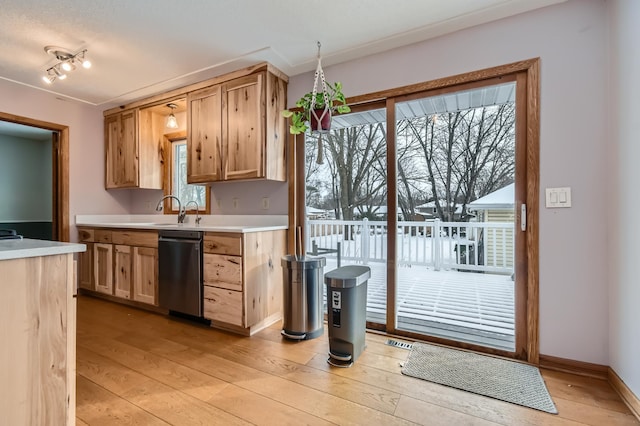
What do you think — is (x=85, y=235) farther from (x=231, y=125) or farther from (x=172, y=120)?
(x=231, y=125)

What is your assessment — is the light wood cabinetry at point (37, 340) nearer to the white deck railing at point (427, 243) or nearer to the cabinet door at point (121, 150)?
the white deck railing at point (427, 243)

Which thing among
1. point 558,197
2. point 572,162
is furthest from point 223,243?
point 572,162

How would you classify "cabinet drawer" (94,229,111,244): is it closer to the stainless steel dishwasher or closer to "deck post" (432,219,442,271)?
the stainless steel dishwasher

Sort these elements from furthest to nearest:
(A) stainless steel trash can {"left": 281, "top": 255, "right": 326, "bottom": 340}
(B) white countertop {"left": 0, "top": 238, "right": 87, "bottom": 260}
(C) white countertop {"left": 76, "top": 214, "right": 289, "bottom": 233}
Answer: (C) white countertop {"left": 76, "top": 214, "right": 289, "bottom": 233}, (A) stainless steel trash can {"left": 281, "top": 255, "right": 326, "bottom": 340}, (B) white countertop {"left": 0, "top": 238, "right": 87, "bottom": 260}

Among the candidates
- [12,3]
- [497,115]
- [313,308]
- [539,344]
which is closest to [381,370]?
[313,308]

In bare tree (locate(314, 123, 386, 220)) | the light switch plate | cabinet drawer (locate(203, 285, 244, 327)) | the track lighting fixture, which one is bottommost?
cabinet drawer (locate(203, 285, 244, 327))

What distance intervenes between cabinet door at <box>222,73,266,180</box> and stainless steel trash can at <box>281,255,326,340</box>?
91 centimetres

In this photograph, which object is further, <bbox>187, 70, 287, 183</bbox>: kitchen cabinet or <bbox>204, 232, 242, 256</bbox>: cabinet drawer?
<bbox>187, 70, 287, 183</bbox>: kitchen cabinet

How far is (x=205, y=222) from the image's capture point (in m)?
3.46

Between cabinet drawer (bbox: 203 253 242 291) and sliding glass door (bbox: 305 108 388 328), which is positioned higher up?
sliding glass door (bbox: 305 108 388 328)

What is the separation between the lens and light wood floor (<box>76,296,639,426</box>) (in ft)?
4.78

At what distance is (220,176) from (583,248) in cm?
288

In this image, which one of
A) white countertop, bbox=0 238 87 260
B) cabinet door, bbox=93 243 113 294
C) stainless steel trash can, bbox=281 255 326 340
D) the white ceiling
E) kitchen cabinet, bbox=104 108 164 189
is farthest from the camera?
kitchen cabinet, bbox=104 108 164 189

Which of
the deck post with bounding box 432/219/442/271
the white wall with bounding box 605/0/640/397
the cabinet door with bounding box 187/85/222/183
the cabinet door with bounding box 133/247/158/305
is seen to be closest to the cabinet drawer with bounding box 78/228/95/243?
the cabinet door with bounding box 133/247/158/305
